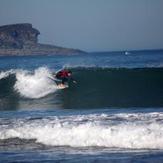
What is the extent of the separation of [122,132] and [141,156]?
7.08 ft

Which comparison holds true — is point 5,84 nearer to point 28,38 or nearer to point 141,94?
point 141,94

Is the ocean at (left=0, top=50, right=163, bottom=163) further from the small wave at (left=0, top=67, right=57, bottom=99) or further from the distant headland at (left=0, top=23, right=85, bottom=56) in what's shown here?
the distant headland at (left=0, top=23, right=85, bottom=56)

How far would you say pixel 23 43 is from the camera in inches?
6156

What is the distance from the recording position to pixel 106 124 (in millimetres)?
12281

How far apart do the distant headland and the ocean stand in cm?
12985

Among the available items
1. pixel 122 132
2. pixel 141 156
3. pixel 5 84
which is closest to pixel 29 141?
pixel 122 132

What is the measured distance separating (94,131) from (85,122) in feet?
3.62

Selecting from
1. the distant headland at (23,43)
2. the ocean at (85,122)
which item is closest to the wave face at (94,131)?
the ocean at (85,122)

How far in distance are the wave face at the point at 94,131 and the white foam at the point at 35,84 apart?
8.84 meters

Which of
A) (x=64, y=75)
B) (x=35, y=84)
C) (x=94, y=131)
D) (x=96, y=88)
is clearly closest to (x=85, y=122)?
(x=94, y=131)

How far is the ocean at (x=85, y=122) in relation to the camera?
987 centimetres

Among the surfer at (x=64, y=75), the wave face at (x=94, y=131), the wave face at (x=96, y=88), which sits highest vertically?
the surfer at (x=64, y=75)

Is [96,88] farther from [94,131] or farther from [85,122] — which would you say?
[94,131]

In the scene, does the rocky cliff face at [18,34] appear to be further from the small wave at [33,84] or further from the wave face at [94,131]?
the wave face at [94,131]
